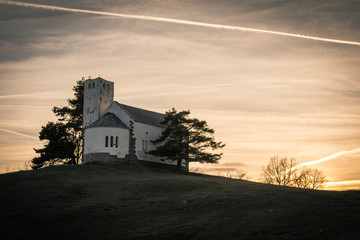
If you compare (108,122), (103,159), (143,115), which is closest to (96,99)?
(108,122)

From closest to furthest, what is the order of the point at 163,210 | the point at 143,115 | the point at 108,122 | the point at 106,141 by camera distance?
1. the point at 163,210
2. the point at 106,141
3. the point at 108,122
4. the point at 143,115

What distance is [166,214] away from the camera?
3212 cm

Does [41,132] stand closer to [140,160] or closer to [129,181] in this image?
[140,160]

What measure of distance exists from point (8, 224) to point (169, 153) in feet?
115

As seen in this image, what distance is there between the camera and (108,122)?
65.0 metres

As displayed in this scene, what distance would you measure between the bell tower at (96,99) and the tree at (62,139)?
5484 millimetres

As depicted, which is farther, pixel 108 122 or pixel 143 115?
pixel 143 115

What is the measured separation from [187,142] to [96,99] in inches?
723

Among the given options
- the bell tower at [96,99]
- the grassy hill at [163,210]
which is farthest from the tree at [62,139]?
the grassy hill at [163,210]

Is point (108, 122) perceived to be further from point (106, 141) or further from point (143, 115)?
point (143, 115)

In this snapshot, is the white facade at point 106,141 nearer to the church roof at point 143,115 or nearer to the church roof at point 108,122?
the church roof at point 108,122

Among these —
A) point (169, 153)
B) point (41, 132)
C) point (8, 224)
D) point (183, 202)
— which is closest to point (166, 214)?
point (183, 202)

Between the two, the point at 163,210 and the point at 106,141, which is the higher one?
the point at 106,141

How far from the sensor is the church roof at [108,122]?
211 feet
